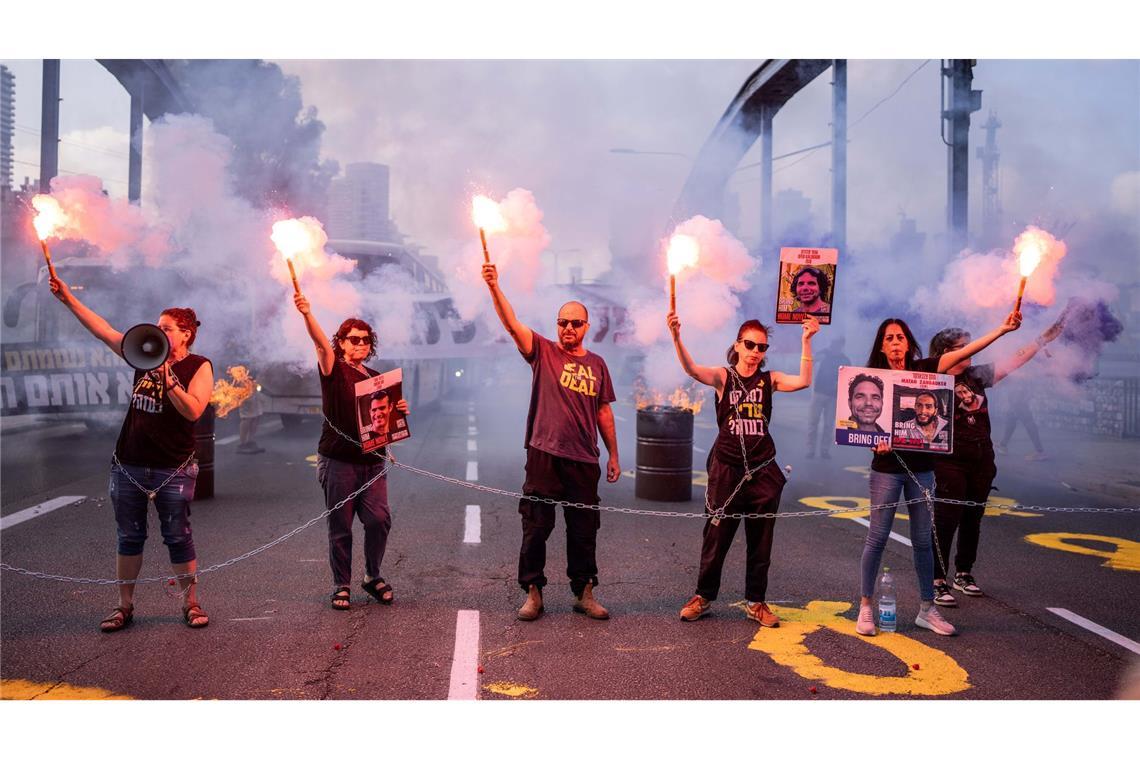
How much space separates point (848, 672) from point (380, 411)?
318cm

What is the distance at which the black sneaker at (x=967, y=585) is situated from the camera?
636cm

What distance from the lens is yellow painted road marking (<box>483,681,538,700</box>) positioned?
428 centimetres

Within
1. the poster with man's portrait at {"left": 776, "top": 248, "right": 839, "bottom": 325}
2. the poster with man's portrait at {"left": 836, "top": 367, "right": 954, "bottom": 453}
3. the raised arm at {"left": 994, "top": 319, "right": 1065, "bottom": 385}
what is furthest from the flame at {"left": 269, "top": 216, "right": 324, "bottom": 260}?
the raised arm at {"left": 994, "top": 319, "right": 1065, "bottom": 385}

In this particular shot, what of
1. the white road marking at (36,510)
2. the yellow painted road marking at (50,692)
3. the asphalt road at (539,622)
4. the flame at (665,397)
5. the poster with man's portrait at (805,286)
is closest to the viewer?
the yellow painted road marking at (50,692)

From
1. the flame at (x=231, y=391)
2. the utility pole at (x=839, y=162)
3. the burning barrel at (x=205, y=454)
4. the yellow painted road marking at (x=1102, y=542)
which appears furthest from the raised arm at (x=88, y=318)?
the utility pole at (x=839, y=162)

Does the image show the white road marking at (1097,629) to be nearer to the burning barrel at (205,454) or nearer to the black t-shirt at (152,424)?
the black t-shirt at (152,424)

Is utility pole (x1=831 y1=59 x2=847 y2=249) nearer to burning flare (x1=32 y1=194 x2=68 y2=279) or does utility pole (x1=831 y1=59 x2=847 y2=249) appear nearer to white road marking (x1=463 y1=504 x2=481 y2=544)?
white road marking (x1=463 y1=504 x2=481 y2=544)

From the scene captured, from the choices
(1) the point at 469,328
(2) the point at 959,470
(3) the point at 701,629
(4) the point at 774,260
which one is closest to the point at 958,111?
(4) the point at 774,260

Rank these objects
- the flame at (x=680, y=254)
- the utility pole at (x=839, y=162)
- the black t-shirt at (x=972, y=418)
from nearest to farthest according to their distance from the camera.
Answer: the flame at (x=680, y=254), the black t-shirt at (x=972, y=418), the utility pole at (x=839, y=162)

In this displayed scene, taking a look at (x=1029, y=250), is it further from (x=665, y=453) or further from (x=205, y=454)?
(x=205, y=454)

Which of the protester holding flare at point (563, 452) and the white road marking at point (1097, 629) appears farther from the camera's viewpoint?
the protester holding flare at point (563, 452)

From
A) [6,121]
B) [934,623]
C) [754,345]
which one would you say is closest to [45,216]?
[754,345]

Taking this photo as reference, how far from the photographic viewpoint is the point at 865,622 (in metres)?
5.42
